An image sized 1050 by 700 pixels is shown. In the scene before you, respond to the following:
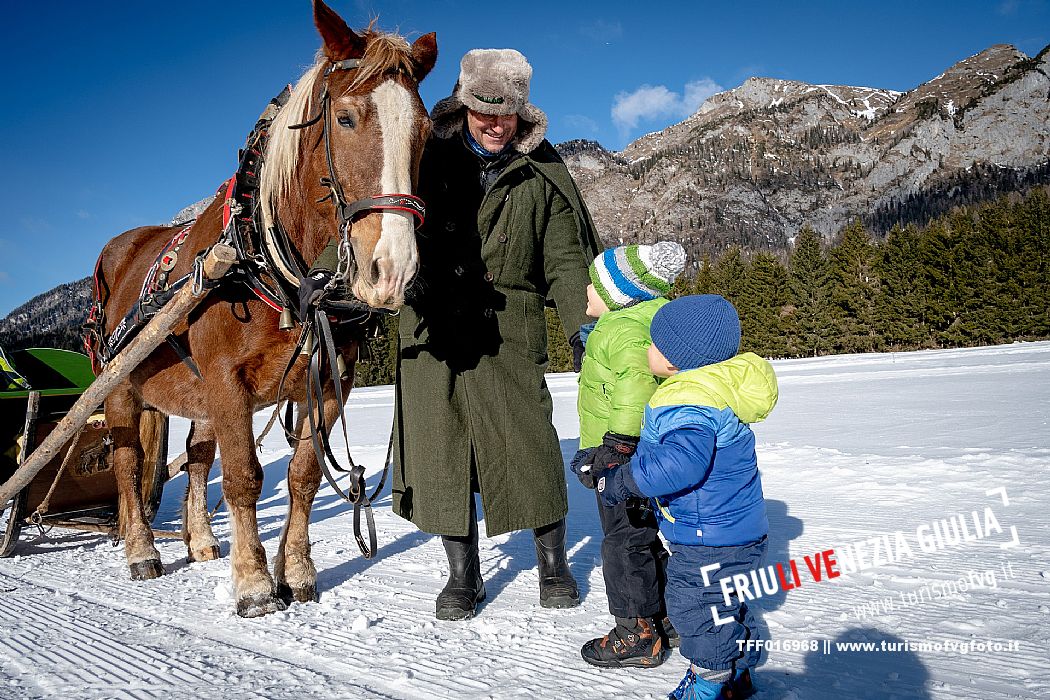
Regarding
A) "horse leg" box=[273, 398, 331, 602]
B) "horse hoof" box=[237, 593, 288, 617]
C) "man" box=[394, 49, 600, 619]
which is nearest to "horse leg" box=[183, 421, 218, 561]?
"horse leg" box=[273, 398, 331, 602]

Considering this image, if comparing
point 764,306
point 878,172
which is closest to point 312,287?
point 764,306

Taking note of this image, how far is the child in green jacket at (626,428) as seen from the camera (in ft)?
7.21

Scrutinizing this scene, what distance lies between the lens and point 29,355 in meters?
5.36

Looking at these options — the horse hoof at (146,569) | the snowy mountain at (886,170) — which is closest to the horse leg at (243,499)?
the horse hoof at (146,569)

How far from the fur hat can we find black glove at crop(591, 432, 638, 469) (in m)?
1.39

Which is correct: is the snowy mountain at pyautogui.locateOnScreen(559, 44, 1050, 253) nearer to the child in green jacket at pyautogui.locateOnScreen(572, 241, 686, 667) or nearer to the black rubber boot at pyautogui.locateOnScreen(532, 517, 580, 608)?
the black rubber boot at pyautogui.locateOnScreen(532, 517, 580, 608)

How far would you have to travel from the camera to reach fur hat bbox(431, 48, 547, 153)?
2740 millimetres

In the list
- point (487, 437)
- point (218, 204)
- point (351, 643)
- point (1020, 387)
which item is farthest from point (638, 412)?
point (1020, 387)

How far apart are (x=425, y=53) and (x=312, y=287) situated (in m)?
1.09

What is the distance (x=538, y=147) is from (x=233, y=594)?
Result: 2.57m

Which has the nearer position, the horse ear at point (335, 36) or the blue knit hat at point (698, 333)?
the blue knit hat at point (698, 333)

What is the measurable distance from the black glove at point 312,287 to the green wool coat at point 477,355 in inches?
16.5

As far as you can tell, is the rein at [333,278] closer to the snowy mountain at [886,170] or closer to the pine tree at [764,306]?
the pine tree at [764,306]

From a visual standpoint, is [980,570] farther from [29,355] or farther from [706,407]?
[29,355]
